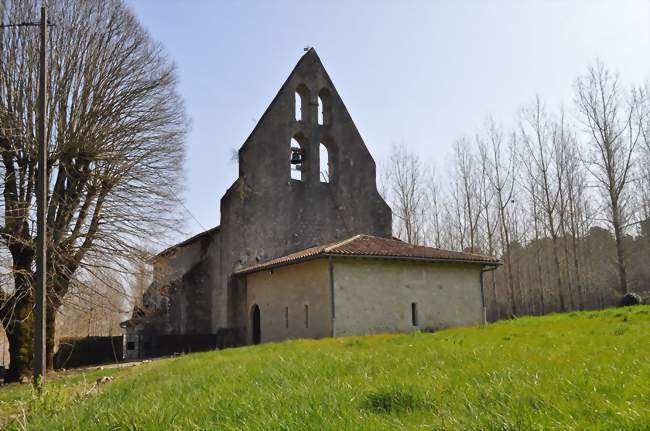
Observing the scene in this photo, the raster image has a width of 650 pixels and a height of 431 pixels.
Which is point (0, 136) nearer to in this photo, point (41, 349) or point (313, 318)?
point (41, 349)

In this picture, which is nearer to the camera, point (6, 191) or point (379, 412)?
point (379, 412)

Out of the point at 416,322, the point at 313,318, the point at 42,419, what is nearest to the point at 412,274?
the point at 416,322

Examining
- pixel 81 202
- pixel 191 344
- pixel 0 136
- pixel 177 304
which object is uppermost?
pixel 0 136

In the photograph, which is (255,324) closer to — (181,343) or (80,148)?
(181,343)

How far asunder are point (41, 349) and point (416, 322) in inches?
570

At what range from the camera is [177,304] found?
26844 mm

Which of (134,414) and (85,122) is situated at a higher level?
(85,122)

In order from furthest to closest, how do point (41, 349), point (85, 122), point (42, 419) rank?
point (85, 122)
point (41, 349)
point (42, 419)

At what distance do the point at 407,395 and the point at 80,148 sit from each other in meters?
16.0

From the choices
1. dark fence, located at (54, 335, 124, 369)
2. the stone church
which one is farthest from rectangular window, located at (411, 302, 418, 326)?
dark fence, located at (54, 335, 124, 369)

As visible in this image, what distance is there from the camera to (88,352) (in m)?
26.5

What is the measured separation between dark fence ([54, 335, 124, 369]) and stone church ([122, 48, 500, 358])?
1.41 m

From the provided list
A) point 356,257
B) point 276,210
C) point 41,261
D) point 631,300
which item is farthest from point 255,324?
point 631,300

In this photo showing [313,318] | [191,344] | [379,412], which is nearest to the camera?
[379,412]
